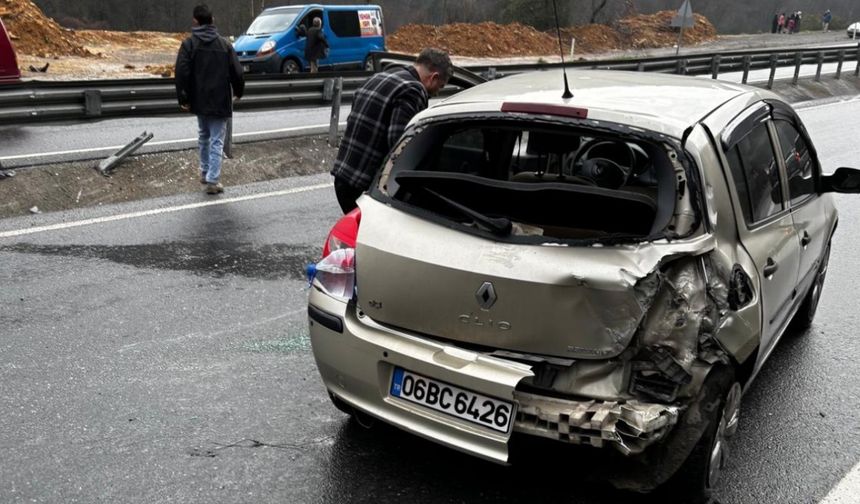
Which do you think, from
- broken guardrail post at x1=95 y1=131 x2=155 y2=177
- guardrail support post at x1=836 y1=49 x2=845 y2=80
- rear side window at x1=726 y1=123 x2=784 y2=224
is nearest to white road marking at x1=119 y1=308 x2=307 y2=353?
rear side window at x1=726 y1=123 x2=784 y2=224

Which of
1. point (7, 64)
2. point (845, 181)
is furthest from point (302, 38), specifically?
point (845, 181)

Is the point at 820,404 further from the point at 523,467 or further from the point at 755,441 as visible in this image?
the point at 523,467

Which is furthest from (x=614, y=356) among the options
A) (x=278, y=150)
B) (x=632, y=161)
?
(x=278, y=150)

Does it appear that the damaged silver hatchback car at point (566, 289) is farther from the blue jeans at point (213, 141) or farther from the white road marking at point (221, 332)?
the blue jeans at point (213, 141)

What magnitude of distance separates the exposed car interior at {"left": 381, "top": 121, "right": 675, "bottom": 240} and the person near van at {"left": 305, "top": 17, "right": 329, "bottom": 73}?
19.6 metres

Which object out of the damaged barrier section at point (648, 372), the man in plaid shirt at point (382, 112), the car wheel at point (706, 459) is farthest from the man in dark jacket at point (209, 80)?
the car wheel at point (706, 459)

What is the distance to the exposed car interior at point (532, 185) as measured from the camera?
11.2 ft

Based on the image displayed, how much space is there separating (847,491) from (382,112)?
3.34 metres

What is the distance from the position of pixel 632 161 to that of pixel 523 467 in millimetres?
1754

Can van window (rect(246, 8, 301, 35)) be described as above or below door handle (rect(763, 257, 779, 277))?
above

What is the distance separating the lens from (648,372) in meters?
3.15

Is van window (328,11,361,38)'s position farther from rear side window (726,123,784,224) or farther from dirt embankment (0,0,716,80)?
rear side window (726,123,784,224)

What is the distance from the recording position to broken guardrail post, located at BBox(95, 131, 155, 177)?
30.3 ft

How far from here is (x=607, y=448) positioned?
3.12 m
